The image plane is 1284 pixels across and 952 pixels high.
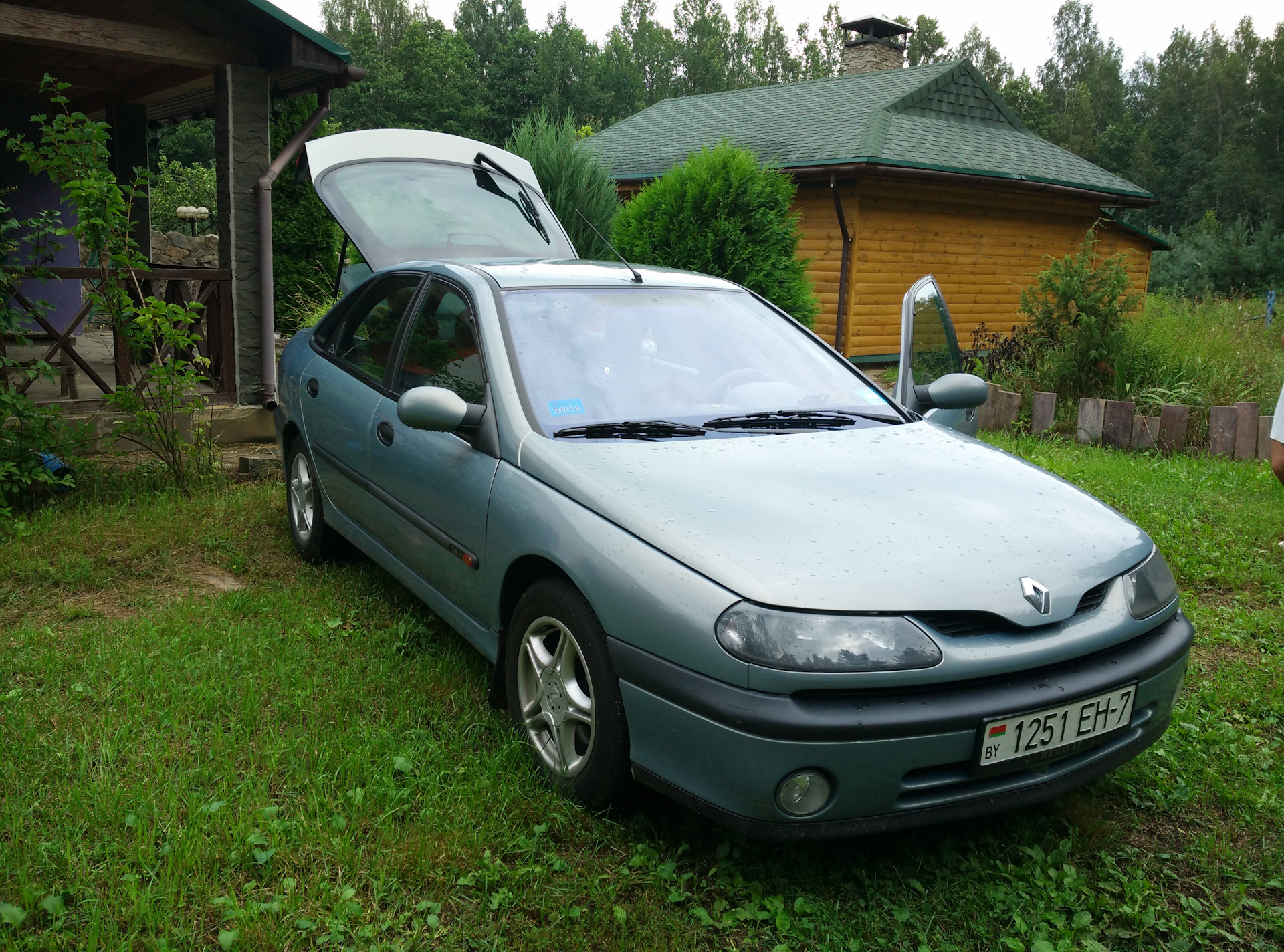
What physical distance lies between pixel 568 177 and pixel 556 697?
9.62m

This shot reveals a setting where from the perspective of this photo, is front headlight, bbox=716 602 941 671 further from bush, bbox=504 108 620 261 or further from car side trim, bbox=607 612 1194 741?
bush, bbox=504 108 620 261

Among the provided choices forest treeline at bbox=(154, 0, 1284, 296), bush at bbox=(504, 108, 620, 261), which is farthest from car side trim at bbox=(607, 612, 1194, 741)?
forest treeline at bbox=(154, 0, 1284, 296)

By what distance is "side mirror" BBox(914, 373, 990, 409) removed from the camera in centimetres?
389

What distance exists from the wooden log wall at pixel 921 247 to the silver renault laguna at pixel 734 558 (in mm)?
11429

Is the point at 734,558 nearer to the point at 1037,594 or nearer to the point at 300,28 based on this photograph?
the point at 1037,594

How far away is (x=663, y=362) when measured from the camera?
3508 millimetres

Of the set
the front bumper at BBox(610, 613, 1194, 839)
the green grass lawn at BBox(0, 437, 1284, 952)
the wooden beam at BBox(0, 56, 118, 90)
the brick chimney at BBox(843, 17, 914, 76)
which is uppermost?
the brick chimney at BBox(843, 17, 914, 76)

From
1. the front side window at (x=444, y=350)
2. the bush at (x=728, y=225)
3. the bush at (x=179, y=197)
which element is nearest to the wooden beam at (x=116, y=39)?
the bush at (x=728, y=225)

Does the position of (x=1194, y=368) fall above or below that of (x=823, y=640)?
above

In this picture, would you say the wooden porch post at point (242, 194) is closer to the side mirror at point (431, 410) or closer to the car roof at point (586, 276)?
the car roof at point (586, 276)

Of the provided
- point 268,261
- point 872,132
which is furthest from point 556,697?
point 872,132

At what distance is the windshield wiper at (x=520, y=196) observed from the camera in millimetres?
7059

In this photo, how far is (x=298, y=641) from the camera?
3.98 m

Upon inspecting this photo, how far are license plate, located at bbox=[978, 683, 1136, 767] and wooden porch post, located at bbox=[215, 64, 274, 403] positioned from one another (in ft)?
23.0
